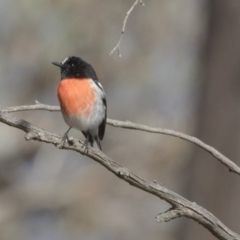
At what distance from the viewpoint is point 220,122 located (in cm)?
654

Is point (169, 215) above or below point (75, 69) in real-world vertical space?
below

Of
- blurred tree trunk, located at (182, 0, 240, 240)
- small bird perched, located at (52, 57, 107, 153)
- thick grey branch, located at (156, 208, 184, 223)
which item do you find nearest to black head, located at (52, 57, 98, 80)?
small bird perched, located at (52, 57, 107, 153)

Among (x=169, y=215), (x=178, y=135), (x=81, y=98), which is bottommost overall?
(x=169, y=215)

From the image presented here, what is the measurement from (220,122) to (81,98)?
1.72m

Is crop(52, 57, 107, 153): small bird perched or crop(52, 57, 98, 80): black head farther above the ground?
crop(52, 57, 98, 80): black head

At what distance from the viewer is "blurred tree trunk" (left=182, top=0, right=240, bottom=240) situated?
631 centimetres

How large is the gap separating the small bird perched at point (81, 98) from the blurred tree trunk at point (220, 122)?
1322mm

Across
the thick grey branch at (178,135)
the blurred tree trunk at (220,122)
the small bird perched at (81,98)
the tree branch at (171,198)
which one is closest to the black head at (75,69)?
the small bird perched at (81,98)

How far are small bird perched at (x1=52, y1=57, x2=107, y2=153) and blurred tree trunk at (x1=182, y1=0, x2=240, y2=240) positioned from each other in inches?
52.0

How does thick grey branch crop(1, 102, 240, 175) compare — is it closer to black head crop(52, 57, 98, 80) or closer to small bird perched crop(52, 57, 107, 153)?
small bird perched crop(52, 57, 107, 153)

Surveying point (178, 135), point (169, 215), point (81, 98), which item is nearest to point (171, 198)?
point (169, 215)

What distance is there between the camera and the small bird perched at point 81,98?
18.1ft

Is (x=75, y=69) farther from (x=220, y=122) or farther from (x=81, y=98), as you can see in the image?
(x=220, y=122)

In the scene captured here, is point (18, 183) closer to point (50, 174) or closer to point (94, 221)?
point (50, 174)
